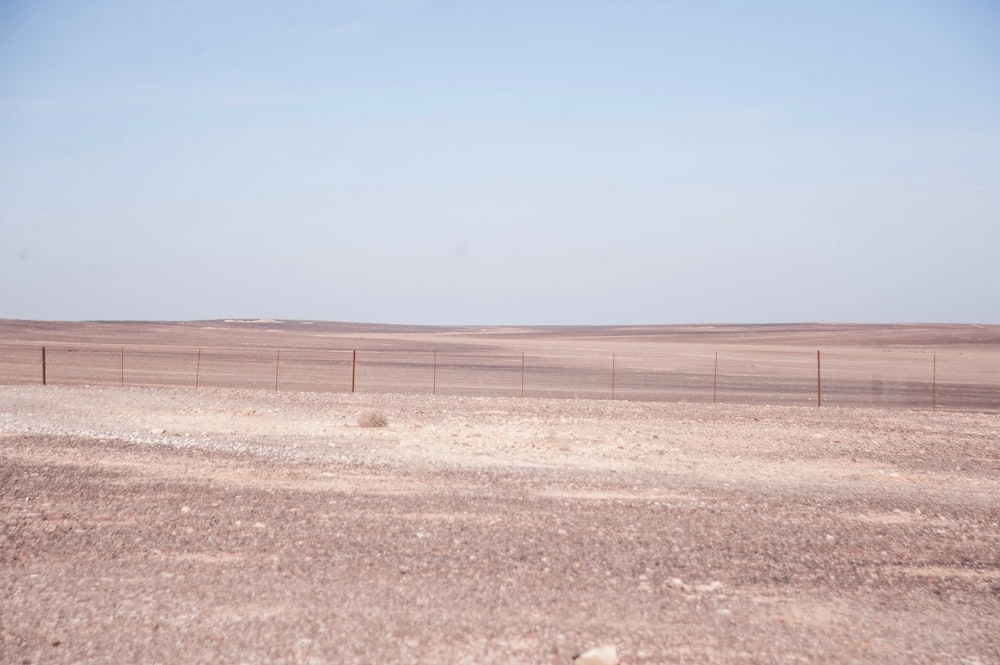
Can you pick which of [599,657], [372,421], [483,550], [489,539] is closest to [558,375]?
[372,421]

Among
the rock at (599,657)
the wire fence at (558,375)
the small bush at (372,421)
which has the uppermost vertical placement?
the wire fence at (558,375)

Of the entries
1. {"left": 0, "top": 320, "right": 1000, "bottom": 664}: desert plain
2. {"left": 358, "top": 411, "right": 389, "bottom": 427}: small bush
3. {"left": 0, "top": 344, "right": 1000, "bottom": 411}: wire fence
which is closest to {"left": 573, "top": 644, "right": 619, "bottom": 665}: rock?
{"left": 0, "top": 320, "right": 1000, "bottom": 664}: desert plain

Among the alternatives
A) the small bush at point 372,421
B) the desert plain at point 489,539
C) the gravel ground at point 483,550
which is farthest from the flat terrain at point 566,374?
the gravel ground at point 483,550

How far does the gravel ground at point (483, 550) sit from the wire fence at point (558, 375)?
1800 centimetres

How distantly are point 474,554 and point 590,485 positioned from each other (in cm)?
517

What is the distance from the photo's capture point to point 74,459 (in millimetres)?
15883

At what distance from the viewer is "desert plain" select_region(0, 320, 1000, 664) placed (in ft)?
24.7

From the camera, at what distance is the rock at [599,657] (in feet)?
22.5

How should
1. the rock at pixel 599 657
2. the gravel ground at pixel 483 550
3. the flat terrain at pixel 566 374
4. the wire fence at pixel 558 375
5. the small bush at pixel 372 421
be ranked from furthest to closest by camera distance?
the flat terrain at pixel 566 374
the wire fence at pixel 558 375
the small bush at pixel 372 421
the gravel ground at pixel 483 550
the rock at pixel 599 657

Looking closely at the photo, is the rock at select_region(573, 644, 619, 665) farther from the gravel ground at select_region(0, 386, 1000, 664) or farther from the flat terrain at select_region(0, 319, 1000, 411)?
the flat terrain at select_region(0, 319, 1000, 411)

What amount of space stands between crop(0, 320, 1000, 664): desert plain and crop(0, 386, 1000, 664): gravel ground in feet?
0.13

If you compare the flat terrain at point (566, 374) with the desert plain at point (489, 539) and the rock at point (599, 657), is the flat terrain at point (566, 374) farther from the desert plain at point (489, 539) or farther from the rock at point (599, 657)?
the rock at point (599, 657)

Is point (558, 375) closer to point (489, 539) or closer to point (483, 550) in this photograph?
point (489, 539)

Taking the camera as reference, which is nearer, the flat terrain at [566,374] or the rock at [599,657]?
the rock at [599,657]
